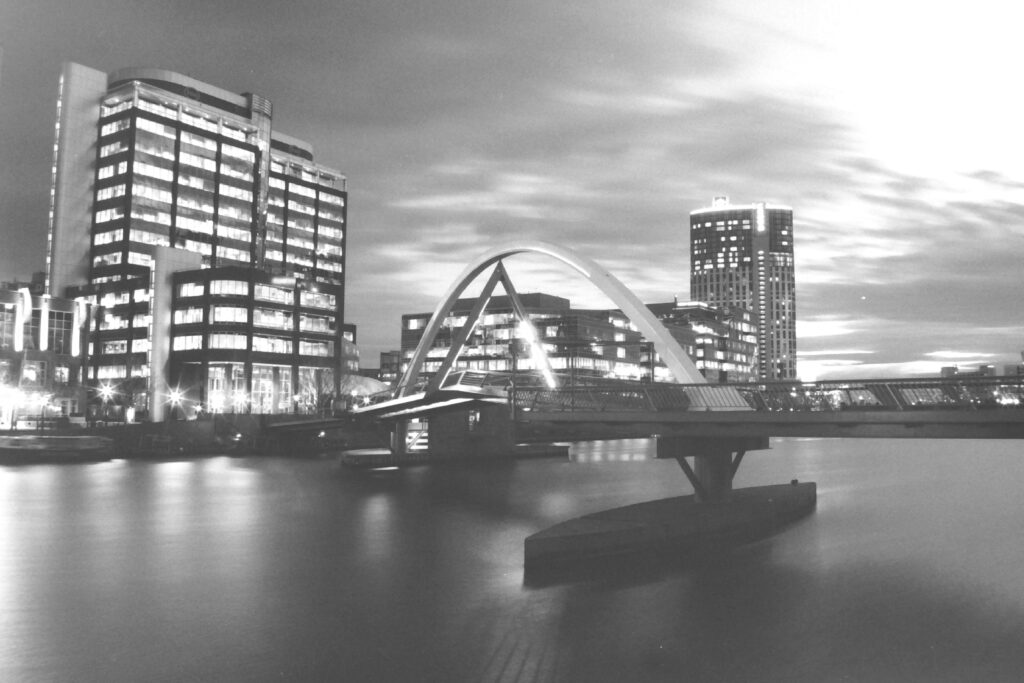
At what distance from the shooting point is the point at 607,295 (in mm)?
46375

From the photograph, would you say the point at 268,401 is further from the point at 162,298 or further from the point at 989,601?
the point at 989,601

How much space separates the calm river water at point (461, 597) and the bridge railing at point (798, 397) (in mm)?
5251

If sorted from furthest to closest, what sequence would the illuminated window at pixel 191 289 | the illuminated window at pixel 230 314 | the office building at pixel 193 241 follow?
the illuminated window at pixel 191 289, the office building at pixel 193 241, the illuminated window at pixel 230 314

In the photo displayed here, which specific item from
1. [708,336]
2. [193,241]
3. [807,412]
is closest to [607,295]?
[807,412]

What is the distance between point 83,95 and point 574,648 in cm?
13780

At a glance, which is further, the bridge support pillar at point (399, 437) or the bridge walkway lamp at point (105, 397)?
the bridge walkway lamp at point (105, 397)

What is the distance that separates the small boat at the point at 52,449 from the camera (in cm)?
6544

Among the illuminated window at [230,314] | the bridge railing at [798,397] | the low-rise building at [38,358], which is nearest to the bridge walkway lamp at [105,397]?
the low-rise building at [38,358]

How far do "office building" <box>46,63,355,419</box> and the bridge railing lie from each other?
2917 inches

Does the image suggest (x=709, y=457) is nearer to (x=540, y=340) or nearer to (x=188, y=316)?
(x=188, y=316)

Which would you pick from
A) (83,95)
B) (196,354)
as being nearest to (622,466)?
(196,354)

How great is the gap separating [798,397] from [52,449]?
58248 mm

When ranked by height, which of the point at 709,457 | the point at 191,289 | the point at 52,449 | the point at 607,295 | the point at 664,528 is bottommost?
the point at 664,528

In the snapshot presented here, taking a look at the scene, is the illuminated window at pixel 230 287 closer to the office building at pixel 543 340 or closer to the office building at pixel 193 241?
the office building at pixel 193 241
